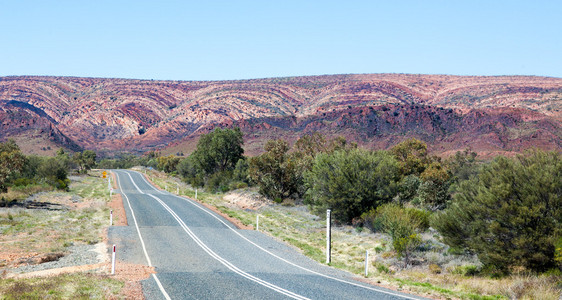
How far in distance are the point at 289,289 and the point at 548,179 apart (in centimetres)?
1005

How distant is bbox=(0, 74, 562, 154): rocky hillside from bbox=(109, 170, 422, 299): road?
7491cm

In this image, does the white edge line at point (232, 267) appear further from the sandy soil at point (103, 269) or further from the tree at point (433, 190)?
the tree at point (433, 190)

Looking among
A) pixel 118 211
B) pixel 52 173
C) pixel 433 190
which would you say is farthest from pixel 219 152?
pixel 433 190

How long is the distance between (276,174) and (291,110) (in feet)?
336

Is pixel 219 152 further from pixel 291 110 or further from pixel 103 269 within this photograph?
pixel 291 110

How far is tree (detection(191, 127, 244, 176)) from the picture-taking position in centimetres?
5797

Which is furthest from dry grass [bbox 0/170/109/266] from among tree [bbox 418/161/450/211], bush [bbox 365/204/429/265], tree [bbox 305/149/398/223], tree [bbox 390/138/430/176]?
tree [bbox 390/138/430/176]

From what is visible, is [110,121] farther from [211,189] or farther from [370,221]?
[370,221]

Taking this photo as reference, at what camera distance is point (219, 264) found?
Answer: 16.7m

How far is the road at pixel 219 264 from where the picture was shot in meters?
12.3

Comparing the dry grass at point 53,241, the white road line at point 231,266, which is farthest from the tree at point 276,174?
the white road line at point 231,266

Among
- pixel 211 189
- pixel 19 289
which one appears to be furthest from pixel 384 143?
pixel 19 289

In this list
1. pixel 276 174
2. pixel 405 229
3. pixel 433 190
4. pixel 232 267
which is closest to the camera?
pixel 232 267

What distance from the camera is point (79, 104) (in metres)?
165
